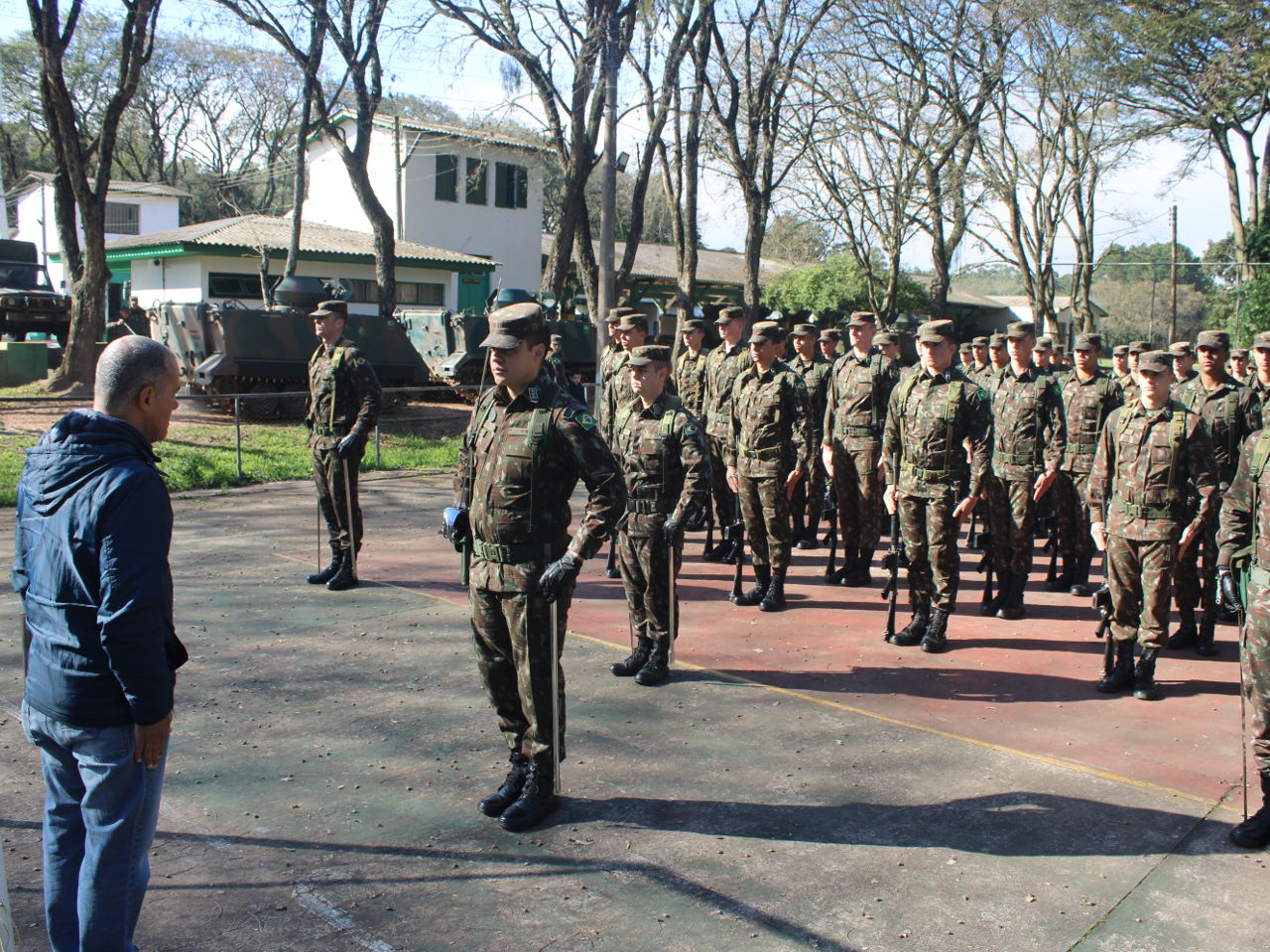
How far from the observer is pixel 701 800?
15.8 feet

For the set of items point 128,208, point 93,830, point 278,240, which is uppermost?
point 128,208

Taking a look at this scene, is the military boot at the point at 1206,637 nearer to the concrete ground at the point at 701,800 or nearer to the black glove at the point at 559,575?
the concrete ground at the point at 701,800

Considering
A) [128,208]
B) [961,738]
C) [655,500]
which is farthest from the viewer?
[128,208]

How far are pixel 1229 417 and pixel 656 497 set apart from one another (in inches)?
172

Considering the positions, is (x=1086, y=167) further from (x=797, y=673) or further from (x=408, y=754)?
(x=408, y=754)

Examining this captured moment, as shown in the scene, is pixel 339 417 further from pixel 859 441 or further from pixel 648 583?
pixel 859 441

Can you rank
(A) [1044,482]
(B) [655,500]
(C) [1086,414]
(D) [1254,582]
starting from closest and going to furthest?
(D) [1254,582] → (B) [655,500] → (A) [1044,482] → (C) [1086,414]

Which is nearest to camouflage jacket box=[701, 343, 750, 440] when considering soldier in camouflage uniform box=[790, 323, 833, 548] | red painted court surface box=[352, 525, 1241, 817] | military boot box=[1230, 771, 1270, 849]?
soldier in camouflage uniform box=[790, 323, 833, 548]

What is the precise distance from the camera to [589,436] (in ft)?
15.0

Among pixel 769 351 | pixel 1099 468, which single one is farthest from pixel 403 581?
pixel 1099 468

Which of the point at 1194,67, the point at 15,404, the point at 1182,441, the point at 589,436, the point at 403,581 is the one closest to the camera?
the point at 589,436

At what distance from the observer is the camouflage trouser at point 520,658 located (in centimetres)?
458

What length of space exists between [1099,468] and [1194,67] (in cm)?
2365

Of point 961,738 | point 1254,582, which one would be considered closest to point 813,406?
point 961,738
